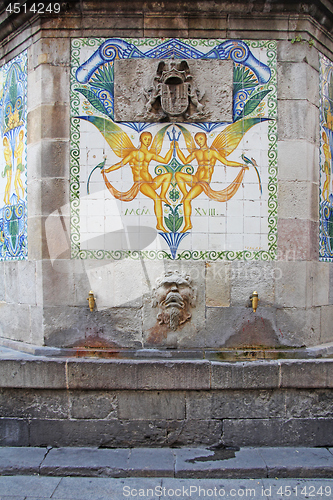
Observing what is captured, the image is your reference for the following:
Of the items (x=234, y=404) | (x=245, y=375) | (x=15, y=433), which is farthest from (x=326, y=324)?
(x=15, y=433)

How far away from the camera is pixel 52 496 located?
3.57 metres

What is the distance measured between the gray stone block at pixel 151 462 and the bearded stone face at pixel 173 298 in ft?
4.38

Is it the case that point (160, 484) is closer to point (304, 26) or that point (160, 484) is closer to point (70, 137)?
point (70, 137)

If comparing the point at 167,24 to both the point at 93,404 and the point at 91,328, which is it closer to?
the point at 91,328

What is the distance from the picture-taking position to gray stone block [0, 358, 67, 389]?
4.29m

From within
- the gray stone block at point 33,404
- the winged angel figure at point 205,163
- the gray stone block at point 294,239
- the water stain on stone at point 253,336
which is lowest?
the gray stone block at point 33,404

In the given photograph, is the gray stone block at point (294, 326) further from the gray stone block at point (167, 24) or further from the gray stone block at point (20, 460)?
the gray stone block at point (167, 24)

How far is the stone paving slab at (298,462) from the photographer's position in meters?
3.87

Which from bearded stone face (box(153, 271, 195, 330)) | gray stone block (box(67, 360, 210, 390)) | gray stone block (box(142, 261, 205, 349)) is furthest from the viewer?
gray stone block (box(142, 261, 205, 349))

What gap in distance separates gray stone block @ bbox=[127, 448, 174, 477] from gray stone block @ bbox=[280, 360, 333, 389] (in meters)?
1.46

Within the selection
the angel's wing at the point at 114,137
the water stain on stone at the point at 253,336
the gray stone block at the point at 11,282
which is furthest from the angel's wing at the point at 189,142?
the gray stone block at the point at 11,282

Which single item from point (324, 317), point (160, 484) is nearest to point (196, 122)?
point (324, 317)

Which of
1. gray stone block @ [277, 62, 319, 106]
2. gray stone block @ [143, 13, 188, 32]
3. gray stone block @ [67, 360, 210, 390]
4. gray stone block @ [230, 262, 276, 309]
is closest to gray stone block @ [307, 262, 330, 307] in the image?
gray stone block @ [230, 262, 276, 309]

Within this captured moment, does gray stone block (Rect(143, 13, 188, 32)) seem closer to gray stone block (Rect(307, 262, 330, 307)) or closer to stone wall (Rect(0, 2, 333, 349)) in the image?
stone wall (Rect(0, 2, 333, 349))
